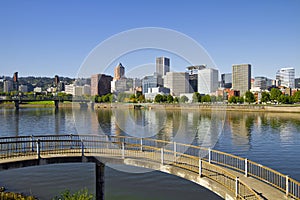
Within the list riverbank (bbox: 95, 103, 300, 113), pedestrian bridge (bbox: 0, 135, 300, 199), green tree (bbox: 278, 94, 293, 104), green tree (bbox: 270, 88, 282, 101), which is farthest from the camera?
green tree (bbox: 270, 88, 282, 101)

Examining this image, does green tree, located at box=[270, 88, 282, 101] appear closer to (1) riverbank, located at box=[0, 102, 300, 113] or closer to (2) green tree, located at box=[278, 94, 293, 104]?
(2) green tree, located at box=[278, 94, 293, 104]

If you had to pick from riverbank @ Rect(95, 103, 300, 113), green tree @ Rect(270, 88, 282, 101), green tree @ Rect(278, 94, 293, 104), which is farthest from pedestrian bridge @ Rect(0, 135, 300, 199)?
green tree @ Rect(270, 88, 282, 101)

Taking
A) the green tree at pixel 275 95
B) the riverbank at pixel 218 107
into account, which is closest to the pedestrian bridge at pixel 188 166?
the riverbank at pixel 218 107

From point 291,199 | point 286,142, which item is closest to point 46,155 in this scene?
point 291,199

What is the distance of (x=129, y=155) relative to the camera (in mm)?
20156

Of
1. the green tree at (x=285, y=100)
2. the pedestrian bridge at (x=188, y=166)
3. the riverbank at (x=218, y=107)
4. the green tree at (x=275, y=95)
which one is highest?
the green tree at (x=275, y=95)

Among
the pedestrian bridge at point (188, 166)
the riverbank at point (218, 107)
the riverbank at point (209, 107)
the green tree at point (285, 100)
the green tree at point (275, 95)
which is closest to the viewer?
the pedestrian bridge at point (188, 166)

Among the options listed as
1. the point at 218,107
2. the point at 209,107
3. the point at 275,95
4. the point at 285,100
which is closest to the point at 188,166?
the point at 218,107

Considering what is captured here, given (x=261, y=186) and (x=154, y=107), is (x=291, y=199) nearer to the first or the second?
(x=261, y=186)

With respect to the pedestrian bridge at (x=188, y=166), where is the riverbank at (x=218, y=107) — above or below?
above

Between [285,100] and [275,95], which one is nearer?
[285,100]

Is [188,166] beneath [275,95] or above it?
beneath

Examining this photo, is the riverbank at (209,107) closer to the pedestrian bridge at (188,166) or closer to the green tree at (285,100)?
the green tree at (285,100)

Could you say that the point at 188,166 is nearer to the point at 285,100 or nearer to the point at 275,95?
the point at 285,100
